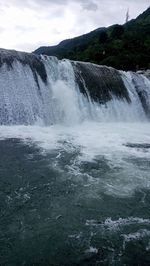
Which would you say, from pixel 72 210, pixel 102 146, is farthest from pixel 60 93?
pixel 72 210

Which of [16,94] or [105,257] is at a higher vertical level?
[16,94]

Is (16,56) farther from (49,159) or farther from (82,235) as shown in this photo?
(82,235)

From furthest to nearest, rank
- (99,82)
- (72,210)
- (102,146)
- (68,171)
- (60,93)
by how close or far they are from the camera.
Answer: (99,82) → (60,93) → (102,146) → (68,171) → (72,210)

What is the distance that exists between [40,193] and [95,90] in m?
13.3

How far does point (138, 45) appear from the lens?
4284 cm

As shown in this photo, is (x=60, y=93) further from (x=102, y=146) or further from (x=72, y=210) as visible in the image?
(x=72, y=210)

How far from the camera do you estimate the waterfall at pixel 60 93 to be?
1622cm

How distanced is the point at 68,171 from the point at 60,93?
8.75m

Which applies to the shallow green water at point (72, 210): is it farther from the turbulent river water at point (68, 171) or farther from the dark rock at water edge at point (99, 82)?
the dark rock at water edge at point (99, 82)

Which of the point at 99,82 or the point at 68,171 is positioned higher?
the point at 99,82

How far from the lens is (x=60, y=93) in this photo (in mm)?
18312

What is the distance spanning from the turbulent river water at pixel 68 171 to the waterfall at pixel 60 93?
51 mm

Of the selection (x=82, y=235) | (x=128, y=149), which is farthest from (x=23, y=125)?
(x=82, y=235)

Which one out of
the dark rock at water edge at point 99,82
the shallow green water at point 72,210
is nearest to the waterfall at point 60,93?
the dark rock at water edge at point 99,82
